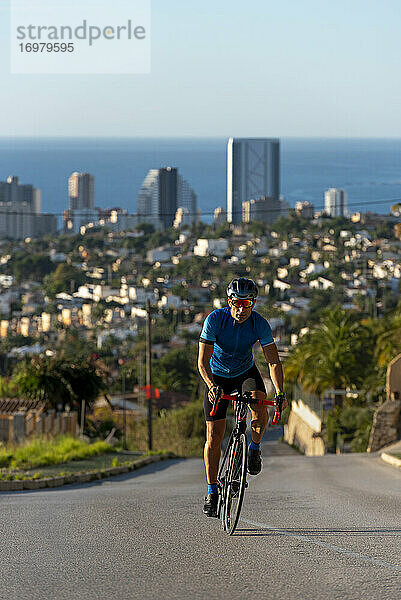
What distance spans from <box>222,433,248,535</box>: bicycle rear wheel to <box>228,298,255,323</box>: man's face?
0.84 m

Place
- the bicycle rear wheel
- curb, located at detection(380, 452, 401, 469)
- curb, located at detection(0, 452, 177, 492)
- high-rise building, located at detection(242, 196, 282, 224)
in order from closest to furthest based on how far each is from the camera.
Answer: the bicycle rear wheel < curb, located at detection(0, 452, 177, 492) < curb, located at detection(380, 452, 401, 469) < high-rise building, located at detection(242, 196, 282, 224)

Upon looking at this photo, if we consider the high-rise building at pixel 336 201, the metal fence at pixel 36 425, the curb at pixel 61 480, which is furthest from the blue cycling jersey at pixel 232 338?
the high-rise building at pixel 336 201

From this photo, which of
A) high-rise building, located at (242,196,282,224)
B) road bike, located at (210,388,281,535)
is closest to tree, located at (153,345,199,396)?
road bike, located at (210,388,281,535)

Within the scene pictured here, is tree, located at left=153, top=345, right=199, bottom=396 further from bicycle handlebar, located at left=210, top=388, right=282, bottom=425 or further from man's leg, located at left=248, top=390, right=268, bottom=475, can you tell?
bicycle handlebar, located at left=210, top=388, right=282, bottom=425

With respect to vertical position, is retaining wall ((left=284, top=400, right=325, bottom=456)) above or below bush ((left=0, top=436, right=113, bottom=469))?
below

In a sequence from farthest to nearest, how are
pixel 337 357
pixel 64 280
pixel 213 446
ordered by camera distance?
1. pixel 64 280
2. pixel 337 357
3. pixel 213 446

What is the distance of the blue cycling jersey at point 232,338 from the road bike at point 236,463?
22 cm

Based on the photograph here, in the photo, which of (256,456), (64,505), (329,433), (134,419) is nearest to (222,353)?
(256,456)

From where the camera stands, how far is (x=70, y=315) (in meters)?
126

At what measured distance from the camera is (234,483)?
6.78m

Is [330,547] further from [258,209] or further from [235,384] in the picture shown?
[258,209]

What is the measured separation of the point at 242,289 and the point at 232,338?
14.4 inches

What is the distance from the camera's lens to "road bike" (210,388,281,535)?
6.65 meters

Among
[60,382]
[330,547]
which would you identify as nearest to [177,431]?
[60,382]
